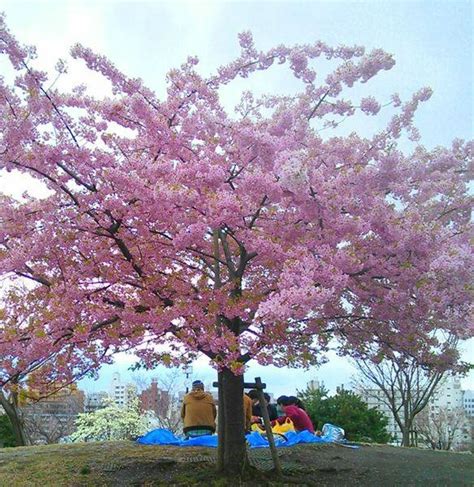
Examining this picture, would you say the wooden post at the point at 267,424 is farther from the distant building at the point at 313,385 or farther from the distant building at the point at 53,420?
the distant building at the point at 53,420

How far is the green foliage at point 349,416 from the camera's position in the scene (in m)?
12.7

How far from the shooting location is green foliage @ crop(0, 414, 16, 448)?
16578mm

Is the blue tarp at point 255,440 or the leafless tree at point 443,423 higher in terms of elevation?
the leafless tree at point 443,423

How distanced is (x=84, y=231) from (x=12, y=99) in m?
1.43

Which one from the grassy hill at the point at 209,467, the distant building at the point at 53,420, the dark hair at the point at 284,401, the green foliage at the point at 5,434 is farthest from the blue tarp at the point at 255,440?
the distant building at the point at 53,420

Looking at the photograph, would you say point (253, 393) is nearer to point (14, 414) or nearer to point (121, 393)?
point (14, 414)

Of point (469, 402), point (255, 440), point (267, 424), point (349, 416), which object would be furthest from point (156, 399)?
point (267, 424)

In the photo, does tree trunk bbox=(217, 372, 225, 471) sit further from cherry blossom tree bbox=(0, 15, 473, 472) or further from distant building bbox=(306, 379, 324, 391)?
distant building bbox=(306, 379, 324, 391)

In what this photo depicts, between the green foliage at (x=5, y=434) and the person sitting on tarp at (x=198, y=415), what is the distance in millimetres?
10246

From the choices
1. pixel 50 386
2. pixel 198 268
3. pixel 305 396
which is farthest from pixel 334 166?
pixel 305 396

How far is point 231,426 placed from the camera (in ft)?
20.7

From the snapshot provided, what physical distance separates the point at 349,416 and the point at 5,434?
34.2 ft

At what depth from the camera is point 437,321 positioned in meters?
6.13

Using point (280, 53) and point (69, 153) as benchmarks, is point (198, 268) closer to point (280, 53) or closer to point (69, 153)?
point (69, 153)
